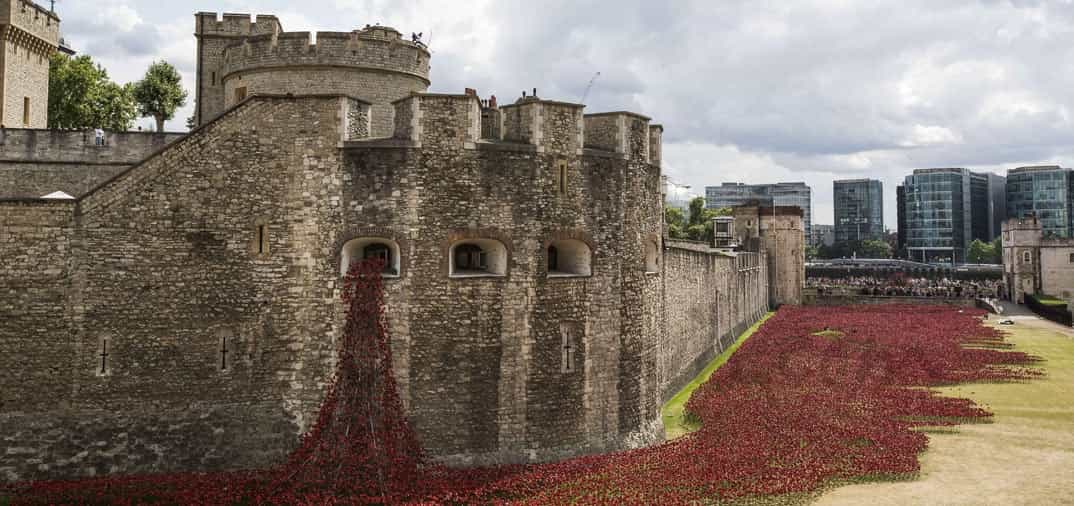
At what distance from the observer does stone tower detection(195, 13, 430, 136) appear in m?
19.3

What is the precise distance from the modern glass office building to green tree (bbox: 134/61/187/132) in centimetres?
15392

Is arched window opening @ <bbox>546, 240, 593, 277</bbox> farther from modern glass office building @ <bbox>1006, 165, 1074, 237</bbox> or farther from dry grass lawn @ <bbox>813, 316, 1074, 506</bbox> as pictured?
modern glass office building @ <bbox>1006, 165, 1074, 237</bbox>

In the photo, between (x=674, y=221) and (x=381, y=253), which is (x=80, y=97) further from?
(x=674, y=221)

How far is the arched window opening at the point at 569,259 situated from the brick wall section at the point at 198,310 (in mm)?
5173

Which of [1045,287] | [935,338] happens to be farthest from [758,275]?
[1045,287]

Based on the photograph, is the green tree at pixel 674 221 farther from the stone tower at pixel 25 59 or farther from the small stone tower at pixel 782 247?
the stone tower at pixel 25 59

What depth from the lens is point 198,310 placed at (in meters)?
15.1

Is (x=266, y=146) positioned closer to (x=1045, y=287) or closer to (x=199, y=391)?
(x=199, y=391)

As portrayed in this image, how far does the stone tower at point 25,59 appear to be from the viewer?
28906mm

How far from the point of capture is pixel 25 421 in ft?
47.1

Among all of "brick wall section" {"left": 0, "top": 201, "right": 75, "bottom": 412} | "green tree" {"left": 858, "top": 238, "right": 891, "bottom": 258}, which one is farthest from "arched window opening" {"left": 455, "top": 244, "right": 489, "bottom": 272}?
"green tree" {"left": 858, "top": 238, "right": 891, "bottom": 258}

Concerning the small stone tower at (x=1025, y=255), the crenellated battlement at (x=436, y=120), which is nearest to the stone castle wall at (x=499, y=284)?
the crenellated battlement at (x=436, y=120)

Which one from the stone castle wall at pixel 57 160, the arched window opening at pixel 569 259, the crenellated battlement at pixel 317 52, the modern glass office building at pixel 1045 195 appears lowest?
the arched window opening at pixel 569 259

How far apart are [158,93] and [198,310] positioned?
1320 inches
